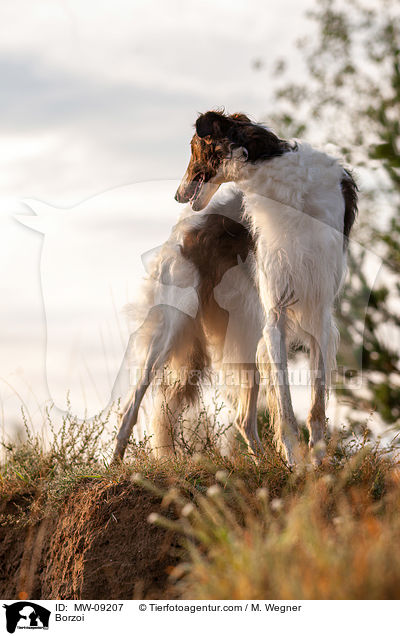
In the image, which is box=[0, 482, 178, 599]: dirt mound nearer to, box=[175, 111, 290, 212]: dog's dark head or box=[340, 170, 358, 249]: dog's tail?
box=[175, 111, 290, 212]: dog's dark head

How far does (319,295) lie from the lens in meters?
4.91

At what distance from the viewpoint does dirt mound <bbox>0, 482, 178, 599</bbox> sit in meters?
3.97

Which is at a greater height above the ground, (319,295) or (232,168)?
(232,168)

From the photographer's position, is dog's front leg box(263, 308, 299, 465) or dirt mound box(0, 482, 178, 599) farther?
dog's front leg box(263, 308, 299, 465)

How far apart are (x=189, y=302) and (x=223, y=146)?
1.43 meters

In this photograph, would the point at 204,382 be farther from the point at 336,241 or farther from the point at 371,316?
the point at 371,316

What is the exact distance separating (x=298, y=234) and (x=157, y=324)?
1.65 metres

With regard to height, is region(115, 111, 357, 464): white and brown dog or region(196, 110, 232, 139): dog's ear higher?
region(196, 110, 232, 139): dog's ear

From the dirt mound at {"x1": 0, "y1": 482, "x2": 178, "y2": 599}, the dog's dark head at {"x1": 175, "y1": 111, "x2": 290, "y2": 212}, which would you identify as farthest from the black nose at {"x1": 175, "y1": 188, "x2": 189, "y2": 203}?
the dirt mound at {"x1": 0, "y1": 482, "x2": 178, "y2": 599}

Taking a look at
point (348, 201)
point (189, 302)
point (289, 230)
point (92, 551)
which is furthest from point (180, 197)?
point (92, 551)

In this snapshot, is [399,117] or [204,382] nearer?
[204,382]

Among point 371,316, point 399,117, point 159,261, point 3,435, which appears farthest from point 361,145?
point 3,435
